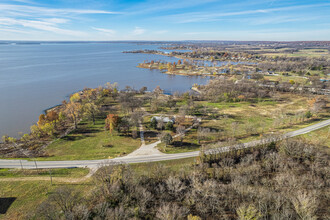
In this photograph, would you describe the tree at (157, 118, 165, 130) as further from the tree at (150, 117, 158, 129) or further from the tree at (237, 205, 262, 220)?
the tree at (237, 205, 262, 220)

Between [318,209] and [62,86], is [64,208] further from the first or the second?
[62,86]

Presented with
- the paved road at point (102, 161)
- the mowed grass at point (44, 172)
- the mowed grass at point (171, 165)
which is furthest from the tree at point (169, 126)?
the mowed grass at point (44, 172)

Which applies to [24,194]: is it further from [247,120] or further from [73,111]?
[247,120]

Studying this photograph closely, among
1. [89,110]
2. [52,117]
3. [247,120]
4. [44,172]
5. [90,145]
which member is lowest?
[90,145]

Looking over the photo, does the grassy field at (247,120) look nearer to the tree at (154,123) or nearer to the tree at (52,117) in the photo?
the tree at (154,123)

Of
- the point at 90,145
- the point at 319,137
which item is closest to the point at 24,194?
the point at 90,145

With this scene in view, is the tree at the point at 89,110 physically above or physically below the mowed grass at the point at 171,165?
above

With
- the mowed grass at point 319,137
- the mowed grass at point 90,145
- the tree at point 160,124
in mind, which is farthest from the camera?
the tree at point 160,124
